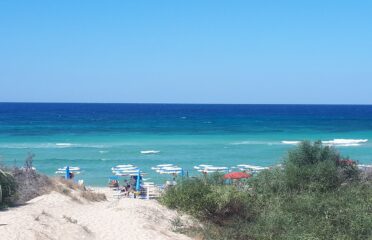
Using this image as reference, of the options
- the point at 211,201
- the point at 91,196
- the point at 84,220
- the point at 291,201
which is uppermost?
the point at 211,201

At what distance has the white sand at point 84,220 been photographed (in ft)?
37.0

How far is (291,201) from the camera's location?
49.9 feet

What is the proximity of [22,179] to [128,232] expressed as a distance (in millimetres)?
5739

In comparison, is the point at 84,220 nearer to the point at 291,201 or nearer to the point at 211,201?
the point at 211,201

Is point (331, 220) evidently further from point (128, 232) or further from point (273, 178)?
point (128, 232)

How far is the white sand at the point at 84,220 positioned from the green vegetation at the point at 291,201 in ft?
2.93

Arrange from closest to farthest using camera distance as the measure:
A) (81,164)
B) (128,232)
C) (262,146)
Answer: (128,232) → (81,164) → (262,146)

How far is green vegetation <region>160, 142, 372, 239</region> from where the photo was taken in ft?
42.0

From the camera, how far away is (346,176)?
1805 centimetres

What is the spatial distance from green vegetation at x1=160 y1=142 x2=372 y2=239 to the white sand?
893 millimetres

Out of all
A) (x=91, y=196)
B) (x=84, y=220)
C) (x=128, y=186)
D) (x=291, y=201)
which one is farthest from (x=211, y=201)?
(x=128, y=186)

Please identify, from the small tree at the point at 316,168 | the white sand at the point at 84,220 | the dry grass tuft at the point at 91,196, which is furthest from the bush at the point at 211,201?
the dry grass tuft at the point at 91,196

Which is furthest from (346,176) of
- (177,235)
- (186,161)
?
(186,161)

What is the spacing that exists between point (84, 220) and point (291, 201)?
18.7 ft
